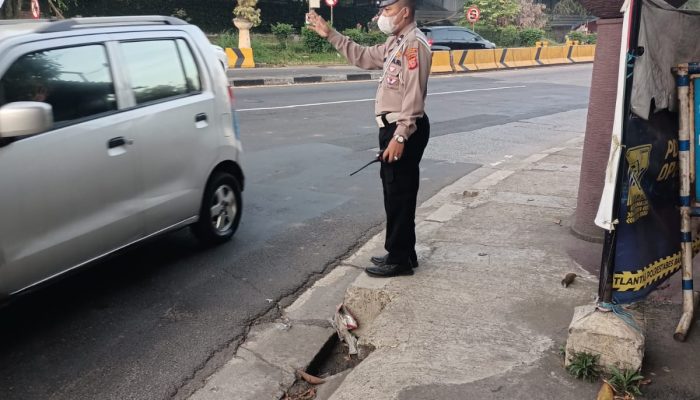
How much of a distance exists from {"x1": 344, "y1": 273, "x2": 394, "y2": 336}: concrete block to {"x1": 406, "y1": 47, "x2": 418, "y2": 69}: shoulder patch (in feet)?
4.54

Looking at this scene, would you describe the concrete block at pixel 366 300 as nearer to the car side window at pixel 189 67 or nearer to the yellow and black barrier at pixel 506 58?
the car side window at pixel 189 67

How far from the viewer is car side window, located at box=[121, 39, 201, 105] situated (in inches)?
183

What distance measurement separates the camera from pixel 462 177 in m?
8.48

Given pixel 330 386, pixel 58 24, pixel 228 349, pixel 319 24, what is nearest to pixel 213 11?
pixel 58 24

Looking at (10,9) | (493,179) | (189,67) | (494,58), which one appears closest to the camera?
(189,67)

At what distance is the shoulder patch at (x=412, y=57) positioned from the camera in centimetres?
390

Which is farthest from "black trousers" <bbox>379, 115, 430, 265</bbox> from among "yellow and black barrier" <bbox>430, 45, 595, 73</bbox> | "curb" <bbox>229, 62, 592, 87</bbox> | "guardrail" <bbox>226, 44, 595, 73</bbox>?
"yellow and black barrier" <bbox>430, 45, 595, 73</bbox>

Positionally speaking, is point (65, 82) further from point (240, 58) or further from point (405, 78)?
point (240, 58)

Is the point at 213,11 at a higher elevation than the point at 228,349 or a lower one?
higher

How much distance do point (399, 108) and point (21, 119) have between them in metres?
2.07

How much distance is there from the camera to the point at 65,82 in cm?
409

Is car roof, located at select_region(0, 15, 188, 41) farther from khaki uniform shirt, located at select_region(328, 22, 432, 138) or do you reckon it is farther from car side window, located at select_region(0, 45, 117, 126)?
khaki uniform shirt, located at select_region(328, 22, 432, 138)

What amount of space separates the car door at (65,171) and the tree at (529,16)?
43535 millimetres

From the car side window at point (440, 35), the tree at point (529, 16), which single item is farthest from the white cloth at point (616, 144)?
the tree at point (529, 16)
